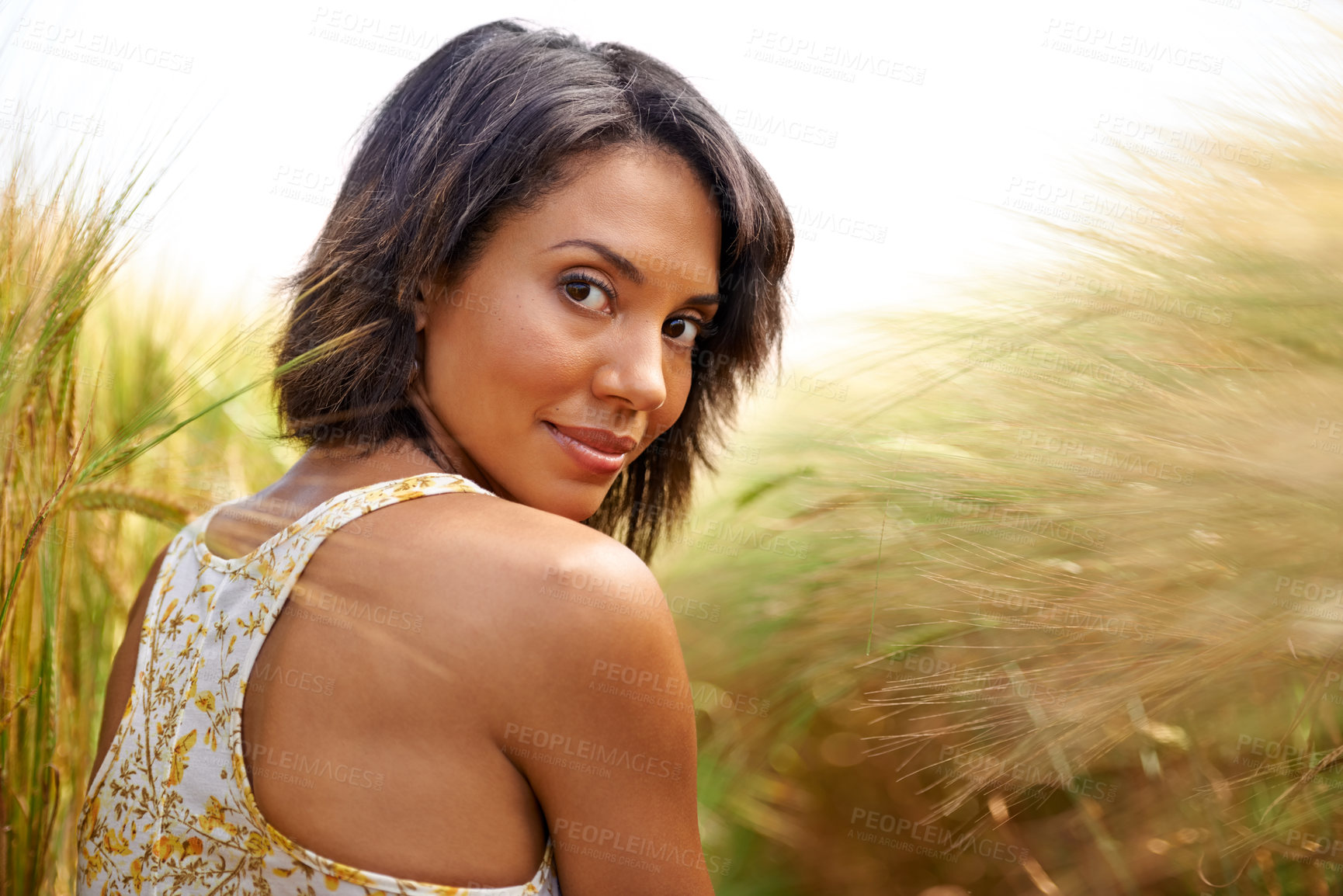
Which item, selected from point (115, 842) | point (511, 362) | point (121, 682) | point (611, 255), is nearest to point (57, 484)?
point (121, 682)

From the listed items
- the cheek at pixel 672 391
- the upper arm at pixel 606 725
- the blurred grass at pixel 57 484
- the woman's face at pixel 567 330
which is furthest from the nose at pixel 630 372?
the blurred grass at pixel 57 484

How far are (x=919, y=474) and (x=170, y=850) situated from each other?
2.38 feet

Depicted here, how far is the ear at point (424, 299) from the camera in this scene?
3.11 ft

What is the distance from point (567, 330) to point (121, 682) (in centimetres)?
60

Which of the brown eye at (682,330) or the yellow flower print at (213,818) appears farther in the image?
the brown eye at (682,330)

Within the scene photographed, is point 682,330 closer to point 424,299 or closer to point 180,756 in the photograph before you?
point 424,299

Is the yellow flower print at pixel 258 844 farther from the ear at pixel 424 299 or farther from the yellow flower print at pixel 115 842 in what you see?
the ear at pixel 424 299

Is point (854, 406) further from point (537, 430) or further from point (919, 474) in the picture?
point (537, 430)

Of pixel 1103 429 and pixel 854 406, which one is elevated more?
pixel 1103 429

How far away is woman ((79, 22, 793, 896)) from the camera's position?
0.73 metres

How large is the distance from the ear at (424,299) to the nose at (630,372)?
18 cm

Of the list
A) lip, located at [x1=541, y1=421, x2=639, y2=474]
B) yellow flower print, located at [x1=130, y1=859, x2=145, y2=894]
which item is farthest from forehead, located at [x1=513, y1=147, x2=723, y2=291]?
yellow flower print, located at [x1=130, y1=859, x2=145, y2=894]

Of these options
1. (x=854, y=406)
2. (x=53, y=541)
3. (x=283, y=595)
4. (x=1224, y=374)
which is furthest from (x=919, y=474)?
(x=53, y=541)

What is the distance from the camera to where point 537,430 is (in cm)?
92
